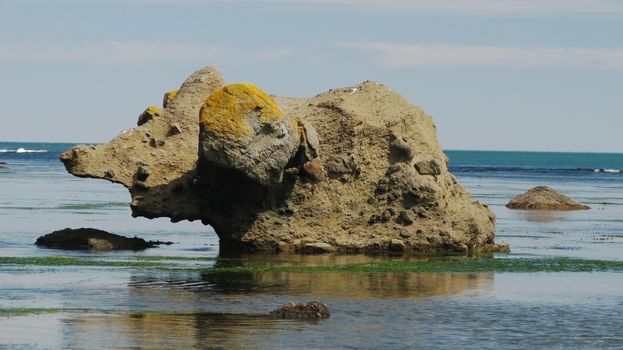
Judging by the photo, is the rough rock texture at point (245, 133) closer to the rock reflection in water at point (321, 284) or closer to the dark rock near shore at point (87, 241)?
the rock reflection in water at point (321, 284)

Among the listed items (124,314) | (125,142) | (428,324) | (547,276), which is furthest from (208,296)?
(125,142)

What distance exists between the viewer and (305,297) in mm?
33188

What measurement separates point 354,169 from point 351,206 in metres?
1.42

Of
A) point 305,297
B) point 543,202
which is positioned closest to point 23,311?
point 305,297

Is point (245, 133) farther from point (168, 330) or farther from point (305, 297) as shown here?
point (168, 330)

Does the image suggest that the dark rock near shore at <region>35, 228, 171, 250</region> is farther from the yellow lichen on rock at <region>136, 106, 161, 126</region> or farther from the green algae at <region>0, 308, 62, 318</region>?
the green algae at <region>0, 308, 62, 318</region>

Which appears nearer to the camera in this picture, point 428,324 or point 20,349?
point 20,349

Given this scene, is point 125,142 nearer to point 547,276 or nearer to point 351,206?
point 351,206

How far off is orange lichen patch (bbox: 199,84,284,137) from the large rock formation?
77 mm

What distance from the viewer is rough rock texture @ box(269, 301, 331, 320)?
29203 mm

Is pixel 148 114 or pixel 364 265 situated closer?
pixel 364 265

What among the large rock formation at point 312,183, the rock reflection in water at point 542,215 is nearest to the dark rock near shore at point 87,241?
the large rock formation at point 312,183

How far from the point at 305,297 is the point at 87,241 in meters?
14.6

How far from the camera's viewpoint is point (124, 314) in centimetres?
2945
